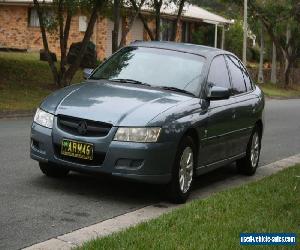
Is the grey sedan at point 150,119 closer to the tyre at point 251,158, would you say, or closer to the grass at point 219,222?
the tyre at point 251,158

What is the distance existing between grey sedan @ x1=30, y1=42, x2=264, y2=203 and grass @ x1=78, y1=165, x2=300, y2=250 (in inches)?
24.5

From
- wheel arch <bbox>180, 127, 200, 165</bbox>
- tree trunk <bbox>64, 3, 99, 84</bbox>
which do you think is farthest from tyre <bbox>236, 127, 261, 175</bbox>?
tree trunk <bbox>64, 3, 99, 84</bbox>

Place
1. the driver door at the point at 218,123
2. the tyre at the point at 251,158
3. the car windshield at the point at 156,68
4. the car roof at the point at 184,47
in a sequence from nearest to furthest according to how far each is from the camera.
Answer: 1. the driver door at the point at 218,123
2. the car windshield at the point at 156,68
3. the car roof at the point at 184,47
4. the tyre at the point at 251,158

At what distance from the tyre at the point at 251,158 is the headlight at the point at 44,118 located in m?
3.52

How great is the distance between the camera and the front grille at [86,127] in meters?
6.87

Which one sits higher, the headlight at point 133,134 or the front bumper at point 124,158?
the headlight at point 133,134

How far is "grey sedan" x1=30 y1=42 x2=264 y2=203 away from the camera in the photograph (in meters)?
6.85

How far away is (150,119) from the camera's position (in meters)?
6.85

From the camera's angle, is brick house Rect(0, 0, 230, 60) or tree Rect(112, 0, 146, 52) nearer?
tree Rect(112, 0, 146, 52)

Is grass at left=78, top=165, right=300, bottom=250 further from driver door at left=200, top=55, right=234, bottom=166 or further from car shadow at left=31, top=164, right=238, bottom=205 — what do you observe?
car shadow at left=31, top=164, right=238, bottom=205

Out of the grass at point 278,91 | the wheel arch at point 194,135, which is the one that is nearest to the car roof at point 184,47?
the wheel arch at point 194,135

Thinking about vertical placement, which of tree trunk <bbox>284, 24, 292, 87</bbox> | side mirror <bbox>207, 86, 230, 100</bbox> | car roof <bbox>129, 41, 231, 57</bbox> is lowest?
tree trunk <bbox>284, 24, 292, 87</bbox>

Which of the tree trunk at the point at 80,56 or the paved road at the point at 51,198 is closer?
the paved road at the point at 51,198

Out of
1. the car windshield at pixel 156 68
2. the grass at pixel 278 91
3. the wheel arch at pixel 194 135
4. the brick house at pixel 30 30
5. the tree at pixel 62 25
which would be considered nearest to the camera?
the wheel arch at pixel 194 135
